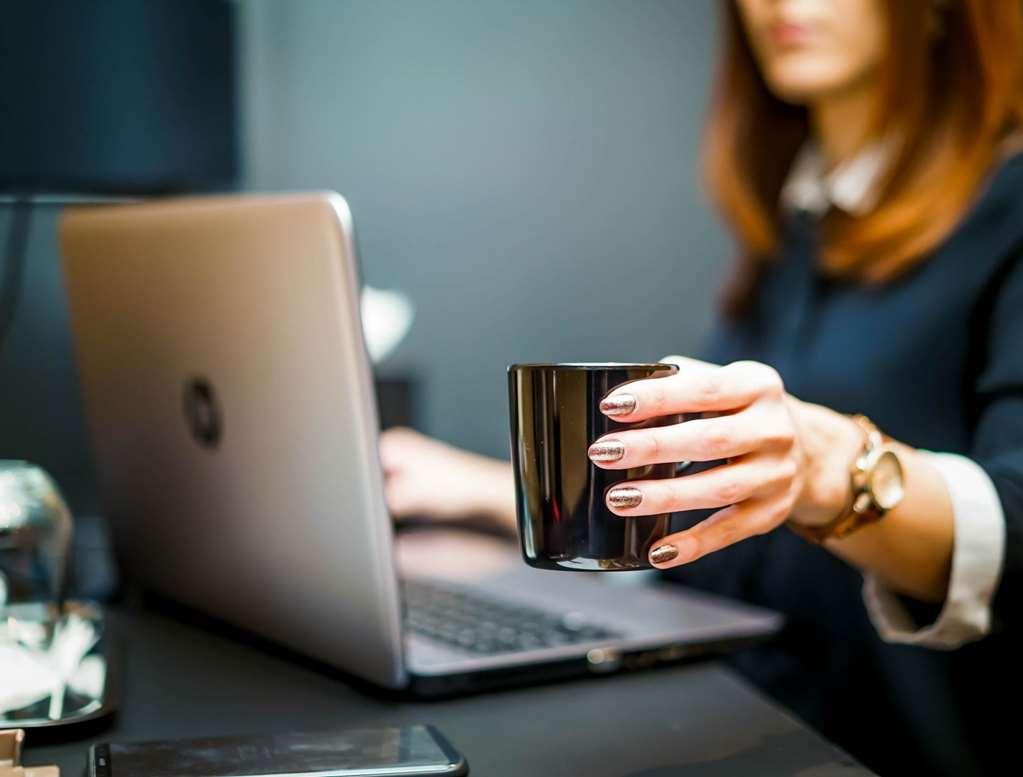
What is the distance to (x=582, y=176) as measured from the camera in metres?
1.91

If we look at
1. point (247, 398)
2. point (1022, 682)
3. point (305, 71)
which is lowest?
point (1022, 682)

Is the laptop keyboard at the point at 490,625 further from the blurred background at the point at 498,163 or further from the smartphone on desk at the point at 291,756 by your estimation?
the blurred background at the point at 498,163

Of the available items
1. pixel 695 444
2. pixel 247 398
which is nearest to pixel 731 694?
pixel 695 444

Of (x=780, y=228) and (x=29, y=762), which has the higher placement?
(x=780, y=228)

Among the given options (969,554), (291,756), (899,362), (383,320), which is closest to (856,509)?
(969,554)

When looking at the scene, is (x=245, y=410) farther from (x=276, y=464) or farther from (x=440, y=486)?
(x=440, y=486)

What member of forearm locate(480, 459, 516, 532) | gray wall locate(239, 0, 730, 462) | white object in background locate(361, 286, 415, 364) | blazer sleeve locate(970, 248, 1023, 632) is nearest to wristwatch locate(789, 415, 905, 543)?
blazer sleeve locate(970, 248, 1023, 632)

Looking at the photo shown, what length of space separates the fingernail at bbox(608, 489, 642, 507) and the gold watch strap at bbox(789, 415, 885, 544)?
22cm

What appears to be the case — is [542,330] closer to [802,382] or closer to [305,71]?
[305,71]

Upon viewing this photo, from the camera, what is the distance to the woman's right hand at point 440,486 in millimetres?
1126

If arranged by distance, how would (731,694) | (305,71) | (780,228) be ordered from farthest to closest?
(305,71), (780,228), (731,694)

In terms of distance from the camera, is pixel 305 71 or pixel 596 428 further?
pixel 305 71

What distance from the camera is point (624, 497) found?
547 mm

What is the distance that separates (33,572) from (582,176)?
125 cm
